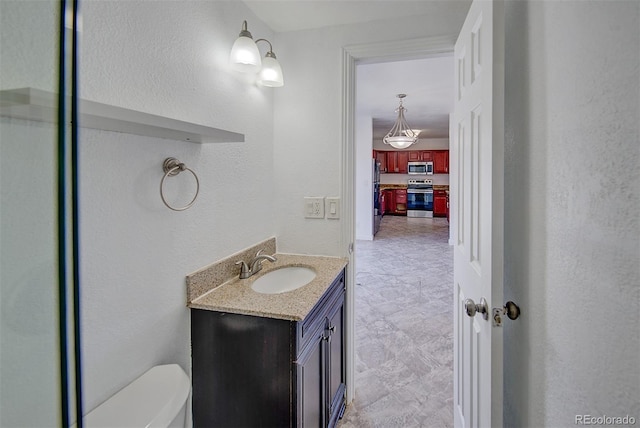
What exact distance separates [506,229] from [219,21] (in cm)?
152

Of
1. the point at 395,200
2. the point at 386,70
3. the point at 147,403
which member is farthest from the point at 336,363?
the point at 395,200

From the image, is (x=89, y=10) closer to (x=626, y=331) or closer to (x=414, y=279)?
(x=626, y=331)

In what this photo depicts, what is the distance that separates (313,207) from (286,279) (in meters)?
0.47

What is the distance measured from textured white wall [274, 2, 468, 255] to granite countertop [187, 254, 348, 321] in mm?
395

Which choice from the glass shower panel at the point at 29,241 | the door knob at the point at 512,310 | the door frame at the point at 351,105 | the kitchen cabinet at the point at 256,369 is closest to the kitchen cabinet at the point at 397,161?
the door frame at the point at 351,105

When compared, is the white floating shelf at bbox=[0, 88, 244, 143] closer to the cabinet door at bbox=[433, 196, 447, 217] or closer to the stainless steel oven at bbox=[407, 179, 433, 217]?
the stainless steel oven at bbox=[407, 179, 433, 217]

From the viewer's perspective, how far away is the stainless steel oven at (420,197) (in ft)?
32.9

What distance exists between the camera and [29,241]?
1.71ft

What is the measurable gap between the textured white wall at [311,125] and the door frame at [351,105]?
0.04 metres

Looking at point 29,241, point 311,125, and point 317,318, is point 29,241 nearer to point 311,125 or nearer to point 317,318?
point 317,318

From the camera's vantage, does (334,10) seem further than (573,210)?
Answer: Yes

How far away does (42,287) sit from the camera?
1.71 ft

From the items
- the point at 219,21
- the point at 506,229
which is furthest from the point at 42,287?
the point at 219,21

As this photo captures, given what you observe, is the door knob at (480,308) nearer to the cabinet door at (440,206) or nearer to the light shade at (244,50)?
the light shade at (244,50)
